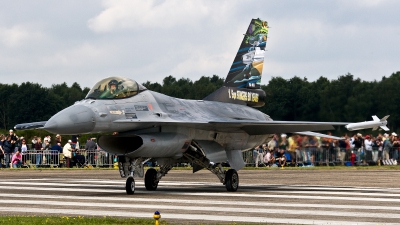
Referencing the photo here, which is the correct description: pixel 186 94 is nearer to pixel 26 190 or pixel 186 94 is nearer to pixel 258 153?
pixel 258 153

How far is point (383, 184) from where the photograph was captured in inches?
886

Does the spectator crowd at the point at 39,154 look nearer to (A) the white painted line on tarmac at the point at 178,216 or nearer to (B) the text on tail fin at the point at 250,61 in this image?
(B) the text on tail fin at the point at 250,61

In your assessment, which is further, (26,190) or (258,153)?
(258,153)

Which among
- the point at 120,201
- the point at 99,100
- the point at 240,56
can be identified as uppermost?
the point at 240,56

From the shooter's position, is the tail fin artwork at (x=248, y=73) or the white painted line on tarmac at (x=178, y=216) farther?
the tail fin artwork at (x=248, y=73)

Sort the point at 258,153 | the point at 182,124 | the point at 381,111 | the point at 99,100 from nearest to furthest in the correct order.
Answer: the point at 99,100
the point at 182,124
the point at 258,153
the point at 381,111

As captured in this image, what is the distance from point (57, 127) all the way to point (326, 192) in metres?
6.79

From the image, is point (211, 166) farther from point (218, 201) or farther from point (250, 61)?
point (250, 61)

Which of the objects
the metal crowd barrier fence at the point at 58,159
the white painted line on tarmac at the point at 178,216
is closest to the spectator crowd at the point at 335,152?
the metal crowd barrier fence at the point at 58,159

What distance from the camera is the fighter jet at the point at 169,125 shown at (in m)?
16.9

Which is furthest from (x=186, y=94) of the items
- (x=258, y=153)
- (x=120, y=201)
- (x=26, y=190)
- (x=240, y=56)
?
(x=120, y=201)

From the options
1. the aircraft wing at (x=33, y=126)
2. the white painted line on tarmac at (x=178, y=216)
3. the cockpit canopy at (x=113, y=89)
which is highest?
the cockpit canopy at (x=113, y=89)

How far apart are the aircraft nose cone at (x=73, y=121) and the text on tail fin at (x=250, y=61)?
7.21 metres

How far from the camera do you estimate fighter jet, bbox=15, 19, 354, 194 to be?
1691cm
